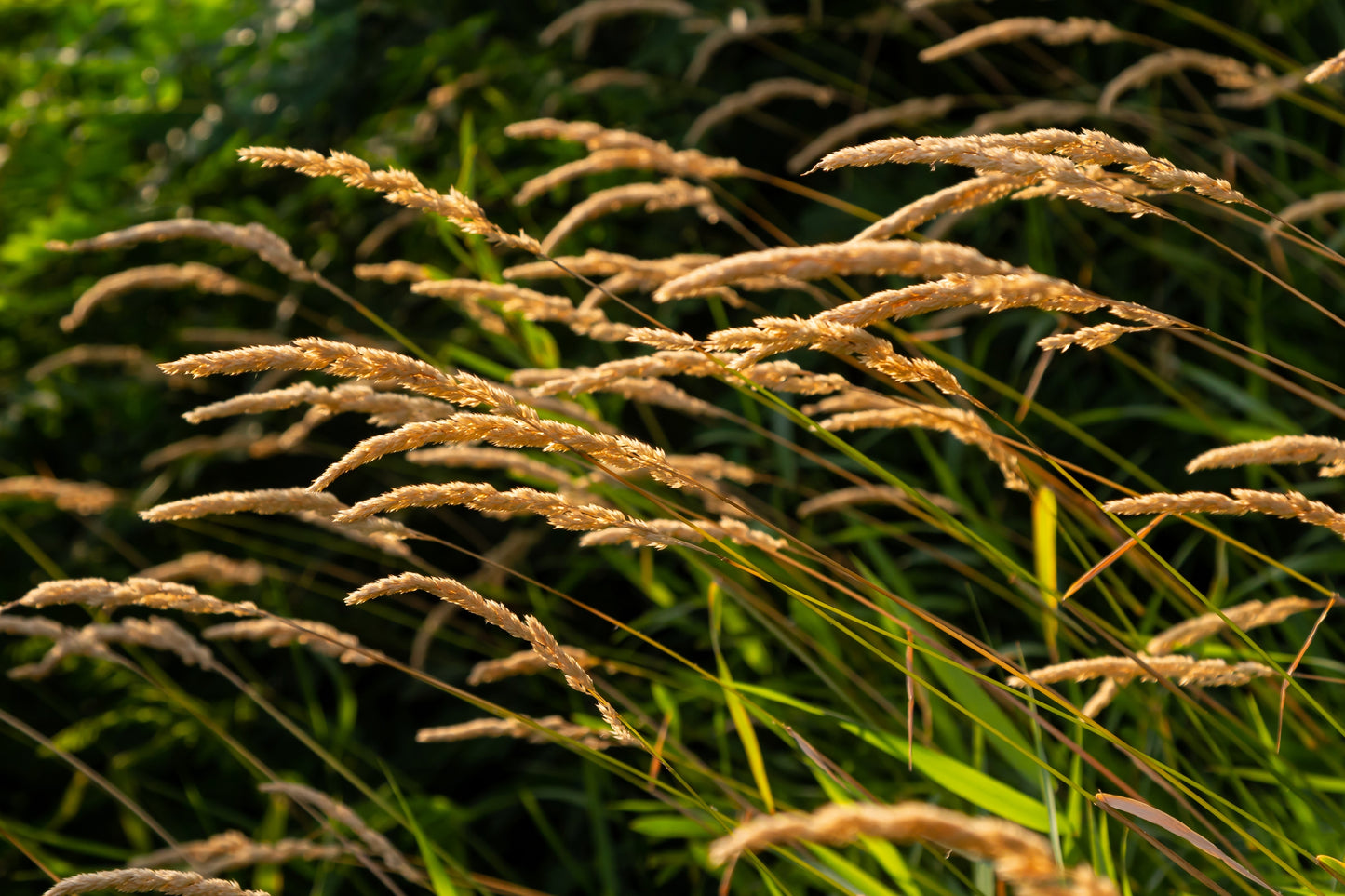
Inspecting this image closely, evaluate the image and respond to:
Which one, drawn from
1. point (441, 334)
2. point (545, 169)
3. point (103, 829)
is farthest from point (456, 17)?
point (103, 829)

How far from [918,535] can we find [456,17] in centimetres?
165

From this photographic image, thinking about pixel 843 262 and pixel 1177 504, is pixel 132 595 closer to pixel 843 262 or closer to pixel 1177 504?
pixel 843 262

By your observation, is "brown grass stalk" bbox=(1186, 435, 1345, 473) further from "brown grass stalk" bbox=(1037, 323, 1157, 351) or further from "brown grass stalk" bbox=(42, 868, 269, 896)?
"brown grass stalk" bbox=(42, 868, 269, 896)

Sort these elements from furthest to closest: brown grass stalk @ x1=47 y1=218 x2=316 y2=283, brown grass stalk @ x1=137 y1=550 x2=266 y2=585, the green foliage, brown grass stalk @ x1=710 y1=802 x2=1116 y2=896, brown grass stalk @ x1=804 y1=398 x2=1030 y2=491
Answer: the green foliage → brown grass stalk @ x1=137 y1=550 x2=266 y2=585 → brown grass stalk @ x1=47 y1=218 x2=316 y2=283 → brown grass stalk @ x1=804 y1=398 x2=1030 y2=491 → brown grass stalk @ x1=710 y1=802 x2=1116 y2=896

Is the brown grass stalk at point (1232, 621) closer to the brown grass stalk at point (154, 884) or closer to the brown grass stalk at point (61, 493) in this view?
the brown grass stalk at point (154, 884)

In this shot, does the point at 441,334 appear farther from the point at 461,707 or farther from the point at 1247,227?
the point at 1247,227

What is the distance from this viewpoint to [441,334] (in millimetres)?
2441

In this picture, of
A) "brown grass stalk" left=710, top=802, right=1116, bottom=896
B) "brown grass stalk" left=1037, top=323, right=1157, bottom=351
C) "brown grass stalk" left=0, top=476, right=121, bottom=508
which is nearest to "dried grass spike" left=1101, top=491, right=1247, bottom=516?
"brown grass stalk" left=1037, top=323, right=1157, bottom=351

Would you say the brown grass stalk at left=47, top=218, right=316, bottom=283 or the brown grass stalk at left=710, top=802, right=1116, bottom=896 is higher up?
the brown grass stalk at left=710, top=802, right=1116, bottom=896

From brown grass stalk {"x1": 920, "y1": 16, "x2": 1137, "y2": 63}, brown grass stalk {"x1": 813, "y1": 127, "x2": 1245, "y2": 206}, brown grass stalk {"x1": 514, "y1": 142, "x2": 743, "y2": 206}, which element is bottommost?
brown grass stalk {"x1": 514, "y1": 142, "x2": 743, "y2": 206}

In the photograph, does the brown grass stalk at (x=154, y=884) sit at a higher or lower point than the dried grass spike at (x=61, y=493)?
higher

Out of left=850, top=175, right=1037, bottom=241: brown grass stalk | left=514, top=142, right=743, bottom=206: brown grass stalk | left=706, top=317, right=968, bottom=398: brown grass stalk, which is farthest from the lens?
left=514, top=142, right=743, bottom=206: brown grass stalk

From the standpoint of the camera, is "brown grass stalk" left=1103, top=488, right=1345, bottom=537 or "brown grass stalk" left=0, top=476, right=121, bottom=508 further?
"brown grass stalk" left=0, top=476, right=121, bottom=508

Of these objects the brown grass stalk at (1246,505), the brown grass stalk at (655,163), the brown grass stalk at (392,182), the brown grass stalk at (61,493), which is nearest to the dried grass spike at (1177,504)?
the brown grass stalk at (1246,505)
